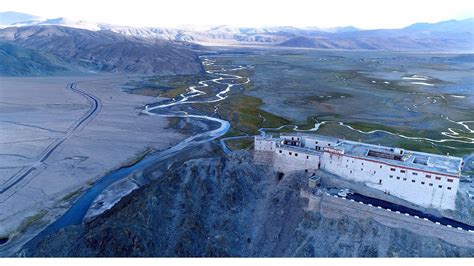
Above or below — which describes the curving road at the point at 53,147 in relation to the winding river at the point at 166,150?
above

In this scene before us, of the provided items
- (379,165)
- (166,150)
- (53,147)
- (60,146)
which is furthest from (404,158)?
(53,147)

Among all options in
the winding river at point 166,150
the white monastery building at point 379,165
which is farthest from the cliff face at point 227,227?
the winding river at point 166,150

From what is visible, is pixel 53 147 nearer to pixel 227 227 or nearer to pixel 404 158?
pixel 227 227

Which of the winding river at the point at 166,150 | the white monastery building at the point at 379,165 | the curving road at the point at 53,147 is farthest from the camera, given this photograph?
the curving road at the point at 53,147

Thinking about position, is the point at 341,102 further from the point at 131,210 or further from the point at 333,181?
the point at 131,210

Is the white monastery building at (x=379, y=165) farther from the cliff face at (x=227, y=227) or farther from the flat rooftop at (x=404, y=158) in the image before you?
the cliff face at (x=227, y=227)

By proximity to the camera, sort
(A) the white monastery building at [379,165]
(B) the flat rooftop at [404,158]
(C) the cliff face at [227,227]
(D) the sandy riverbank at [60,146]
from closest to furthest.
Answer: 1. (C) the cliff face at [227,227]
2. (A) the white monastery building at [379,165]
3. (B) the flat rooftop at [404,158]
4. (D) the sandy riverbank at [60,146]

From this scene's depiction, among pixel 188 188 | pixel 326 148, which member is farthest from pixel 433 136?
pixel 188 188
